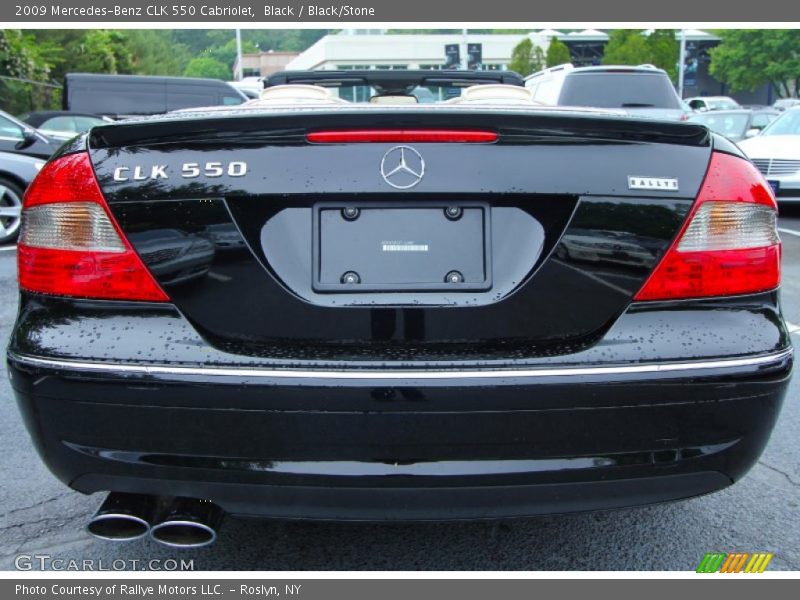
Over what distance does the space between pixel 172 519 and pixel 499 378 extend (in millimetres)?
859

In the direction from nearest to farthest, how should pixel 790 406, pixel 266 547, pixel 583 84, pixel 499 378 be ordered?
pixel 499 378, pixel 266 547, pixel 790 406, pixel 583 84

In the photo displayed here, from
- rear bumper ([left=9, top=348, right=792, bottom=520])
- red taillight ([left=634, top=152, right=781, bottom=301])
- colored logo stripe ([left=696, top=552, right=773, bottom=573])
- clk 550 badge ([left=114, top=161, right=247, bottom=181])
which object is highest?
clk 550 badge ([left=114, top=161, right=247, bottom=181])

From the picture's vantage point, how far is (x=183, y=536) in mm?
2012

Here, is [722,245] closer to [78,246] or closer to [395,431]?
[395,431]

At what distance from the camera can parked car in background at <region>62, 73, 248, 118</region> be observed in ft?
60.4

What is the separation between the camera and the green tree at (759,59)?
157ft

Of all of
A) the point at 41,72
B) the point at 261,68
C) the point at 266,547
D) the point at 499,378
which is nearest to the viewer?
the point at 499,378

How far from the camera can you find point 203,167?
189 centimetres

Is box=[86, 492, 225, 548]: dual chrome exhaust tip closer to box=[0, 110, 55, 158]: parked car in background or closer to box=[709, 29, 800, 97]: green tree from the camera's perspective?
box=[0, 110, 55, 158]: parked car in background

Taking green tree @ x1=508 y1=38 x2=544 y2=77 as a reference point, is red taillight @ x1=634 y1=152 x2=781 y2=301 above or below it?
below

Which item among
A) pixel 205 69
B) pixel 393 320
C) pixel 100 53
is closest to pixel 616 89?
pixel 393 320

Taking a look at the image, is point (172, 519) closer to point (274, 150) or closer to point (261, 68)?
point (274, 150)

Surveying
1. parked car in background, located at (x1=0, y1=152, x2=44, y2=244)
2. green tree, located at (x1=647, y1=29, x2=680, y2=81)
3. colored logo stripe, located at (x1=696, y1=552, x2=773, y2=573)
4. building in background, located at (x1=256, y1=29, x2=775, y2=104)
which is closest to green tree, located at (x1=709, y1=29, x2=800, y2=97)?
building in background, located at (x1=256, y1=29, x2=775, y2=104)

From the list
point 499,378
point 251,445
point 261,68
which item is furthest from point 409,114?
point 261,68
